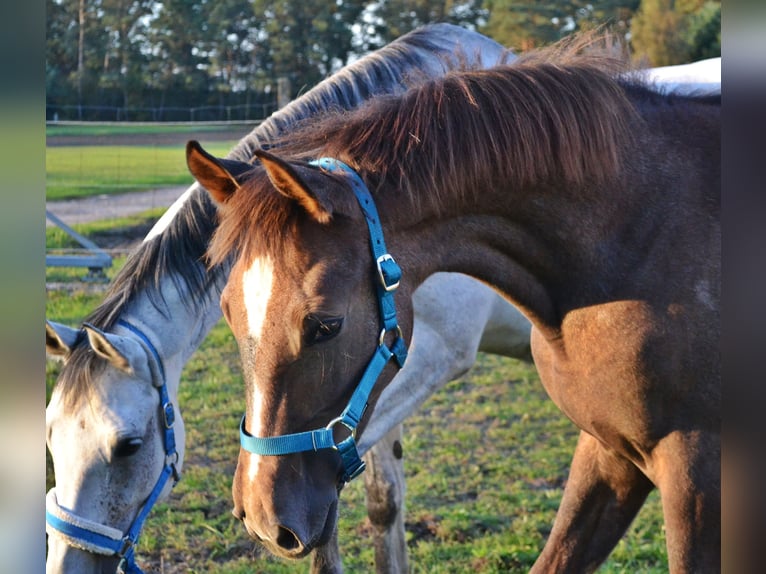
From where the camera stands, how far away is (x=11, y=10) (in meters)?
0.64

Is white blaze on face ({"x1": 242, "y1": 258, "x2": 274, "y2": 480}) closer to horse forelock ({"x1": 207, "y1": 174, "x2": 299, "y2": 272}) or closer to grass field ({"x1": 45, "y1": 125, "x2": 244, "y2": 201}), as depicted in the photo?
horse forelock ({"x1": 207, "y1": 174, "x2": 299, "y2": 272})

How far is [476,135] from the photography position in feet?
5.98

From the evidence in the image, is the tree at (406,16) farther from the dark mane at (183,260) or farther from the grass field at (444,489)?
the dark mane at (183,260)

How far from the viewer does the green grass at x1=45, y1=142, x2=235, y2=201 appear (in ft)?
22.7

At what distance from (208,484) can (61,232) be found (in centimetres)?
352

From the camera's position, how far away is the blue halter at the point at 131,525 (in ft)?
7.72

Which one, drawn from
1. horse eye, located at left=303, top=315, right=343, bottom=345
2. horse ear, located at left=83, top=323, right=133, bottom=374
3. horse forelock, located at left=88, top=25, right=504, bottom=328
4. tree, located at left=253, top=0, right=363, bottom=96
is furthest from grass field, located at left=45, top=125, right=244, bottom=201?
horse eye, located at left=303, top=315, right=343, bottom=345

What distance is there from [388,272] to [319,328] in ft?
0.62

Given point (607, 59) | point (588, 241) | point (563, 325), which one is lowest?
point (563, 325)

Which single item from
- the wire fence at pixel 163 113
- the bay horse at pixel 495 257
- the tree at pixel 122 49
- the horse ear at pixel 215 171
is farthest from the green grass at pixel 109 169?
the bay horse at pixel 495 257

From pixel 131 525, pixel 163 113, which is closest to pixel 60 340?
pixel 131 525

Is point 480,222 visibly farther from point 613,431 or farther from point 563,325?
point 613,431

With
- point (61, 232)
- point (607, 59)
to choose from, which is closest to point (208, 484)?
point (607, 59)

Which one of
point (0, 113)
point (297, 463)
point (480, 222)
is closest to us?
point (0, 113)
